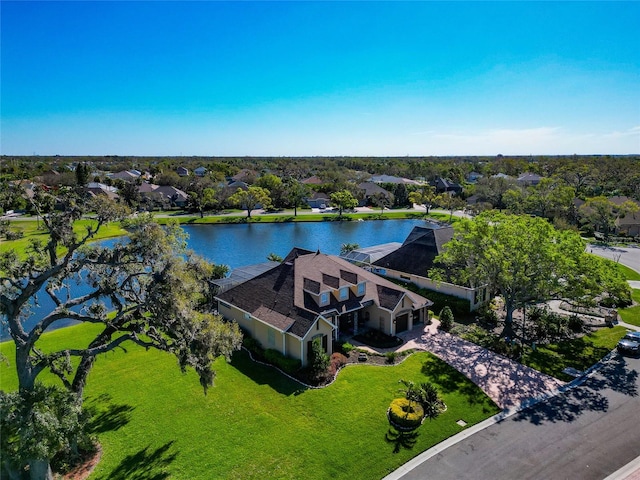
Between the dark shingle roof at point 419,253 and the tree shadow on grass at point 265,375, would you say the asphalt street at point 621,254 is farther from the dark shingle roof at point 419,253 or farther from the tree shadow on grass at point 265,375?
the tree shadow on grass at point 265,375

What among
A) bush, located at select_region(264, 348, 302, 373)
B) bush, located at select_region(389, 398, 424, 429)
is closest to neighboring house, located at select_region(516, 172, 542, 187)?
bush, located at select_region(264, 348, 302, 373)

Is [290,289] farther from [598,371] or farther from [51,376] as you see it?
[598,371]

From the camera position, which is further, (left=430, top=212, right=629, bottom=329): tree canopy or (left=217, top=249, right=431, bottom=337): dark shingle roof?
(left=217, top=249, right=431, bottom=337): dark shingle roof

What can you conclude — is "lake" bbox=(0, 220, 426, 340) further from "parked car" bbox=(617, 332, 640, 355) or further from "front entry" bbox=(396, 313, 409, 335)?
"parked car" bbox=(617, 332, 640, 355)

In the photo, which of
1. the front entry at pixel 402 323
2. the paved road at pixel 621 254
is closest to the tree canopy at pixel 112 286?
the front entry at pixel 402 323

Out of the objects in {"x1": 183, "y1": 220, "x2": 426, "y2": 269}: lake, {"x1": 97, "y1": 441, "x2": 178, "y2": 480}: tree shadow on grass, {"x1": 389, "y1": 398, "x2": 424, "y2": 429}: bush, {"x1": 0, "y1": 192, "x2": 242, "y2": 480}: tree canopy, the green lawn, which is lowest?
{"x1": 183, "y1": 220, "x2": 426, "y2": 269}: lake

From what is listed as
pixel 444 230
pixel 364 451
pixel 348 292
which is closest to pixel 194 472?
pixel 364 451

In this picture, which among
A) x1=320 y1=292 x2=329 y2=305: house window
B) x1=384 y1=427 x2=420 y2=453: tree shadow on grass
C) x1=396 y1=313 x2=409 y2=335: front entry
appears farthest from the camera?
x1=396 y1=313 x2=409 y2=335: front entry

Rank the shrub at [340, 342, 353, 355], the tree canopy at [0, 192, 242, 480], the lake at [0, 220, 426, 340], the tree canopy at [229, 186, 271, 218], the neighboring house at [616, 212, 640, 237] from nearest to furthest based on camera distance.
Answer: the tree canopy at [0, 192, 242, 480] → the shrub at [340, 342, 353, 355] → the lake at [0, 220, 426, 340] → the neighboring house at [616, 212, 640, 237] → the tree canopy at [229, 186, 271, 218]
